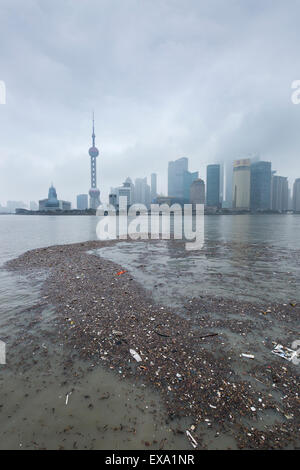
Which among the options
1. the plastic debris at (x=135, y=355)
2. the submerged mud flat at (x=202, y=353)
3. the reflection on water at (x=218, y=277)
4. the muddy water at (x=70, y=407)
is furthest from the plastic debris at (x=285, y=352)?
the plastic debris at (x=135, y=355)

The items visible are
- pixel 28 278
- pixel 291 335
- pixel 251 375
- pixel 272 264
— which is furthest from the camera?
pixel 272 264

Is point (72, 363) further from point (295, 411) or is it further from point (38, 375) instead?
point (295, 411)

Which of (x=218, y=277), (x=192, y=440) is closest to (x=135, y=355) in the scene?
(x=192, y=440)

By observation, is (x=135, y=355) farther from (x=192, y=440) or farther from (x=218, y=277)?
(x=218, y=277)

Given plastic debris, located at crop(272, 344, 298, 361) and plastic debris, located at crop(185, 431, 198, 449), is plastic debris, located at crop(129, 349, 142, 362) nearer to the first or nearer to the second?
plastic debris, located at crop(185, 431, 198, 449)

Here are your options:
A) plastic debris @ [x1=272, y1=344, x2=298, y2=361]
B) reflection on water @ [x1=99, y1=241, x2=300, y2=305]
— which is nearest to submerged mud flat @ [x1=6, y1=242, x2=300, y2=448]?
plastic debris @ [x1=272, y1=344, x2=298, y2=361]

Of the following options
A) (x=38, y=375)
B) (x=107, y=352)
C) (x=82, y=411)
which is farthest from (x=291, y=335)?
(x=38, y=375)

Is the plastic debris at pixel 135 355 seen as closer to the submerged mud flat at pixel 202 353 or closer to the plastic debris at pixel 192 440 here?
the submerged mud flat at pixel 202 353
